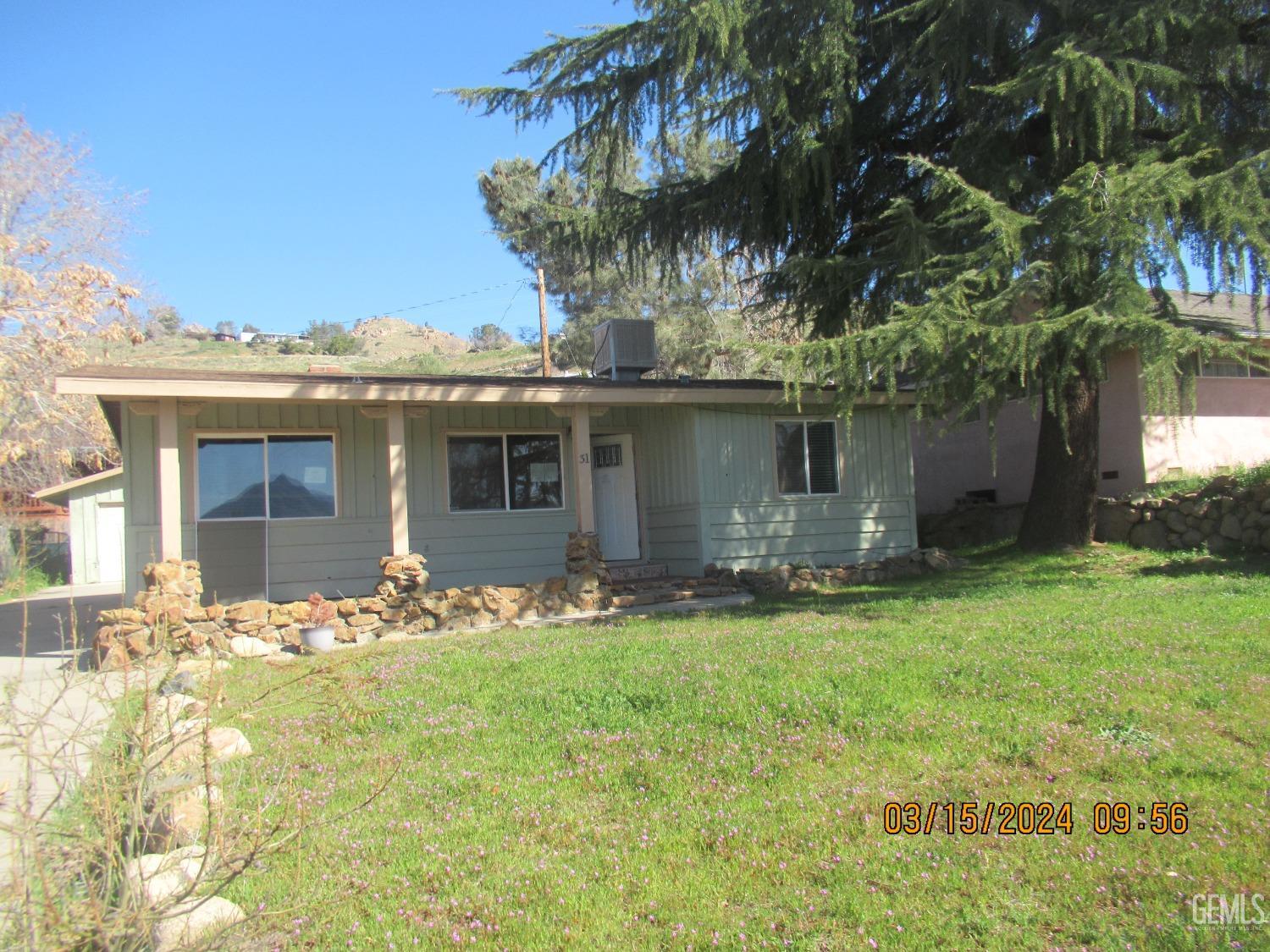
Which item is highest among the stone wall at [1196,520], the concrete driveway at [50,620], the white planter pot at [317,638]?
the stone wall at [1196,520]

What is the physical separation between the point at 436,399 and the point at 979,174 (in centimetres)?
784

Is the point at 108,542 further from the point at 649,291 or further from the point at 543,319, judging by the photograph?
the point at 649,291

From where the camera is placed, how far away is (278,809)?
15.0ft

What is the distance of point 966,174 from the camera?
12.6 metres

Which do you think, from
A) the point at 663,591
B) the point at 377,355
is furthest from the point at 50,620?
the point at 377,355

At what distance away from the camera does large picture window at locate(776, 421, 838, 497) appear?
1484cm

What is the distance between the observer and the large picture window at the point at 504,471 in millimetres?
13992

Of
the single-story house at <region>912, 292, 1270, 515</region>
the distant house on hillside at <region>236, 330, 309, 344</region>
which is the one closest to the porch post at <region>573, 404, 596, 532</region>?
the single-story house at <region>912, 292, 1270, 515</region>

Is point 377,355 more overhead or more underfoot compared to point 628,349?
more overhead

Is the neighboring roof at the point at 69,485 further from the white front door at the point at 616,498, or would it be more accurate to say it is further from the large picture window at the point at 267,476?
the white front door at the point at 616,498

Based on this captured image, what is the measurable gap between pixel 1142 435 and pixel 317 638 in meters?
13.3

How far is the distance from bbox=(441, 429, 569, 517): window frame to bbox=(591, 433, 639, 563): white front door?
715mm

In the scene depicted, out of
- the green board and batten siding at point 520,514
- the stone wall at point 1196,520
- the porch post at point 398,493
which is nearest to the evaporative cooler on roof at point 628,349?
the green board and batten siding at point 520,514

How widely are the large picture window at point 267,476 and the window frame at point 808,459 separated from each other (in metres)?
6.75
